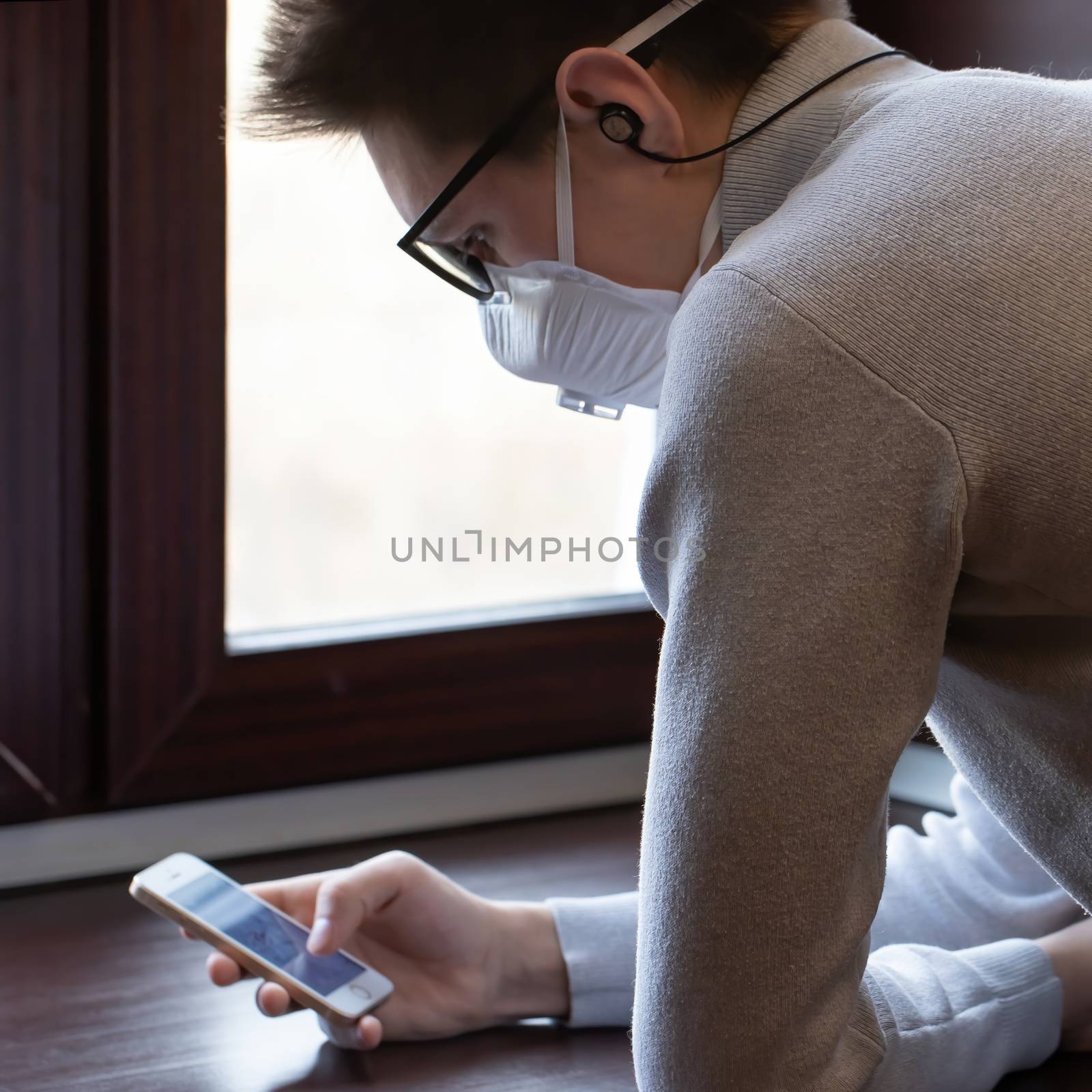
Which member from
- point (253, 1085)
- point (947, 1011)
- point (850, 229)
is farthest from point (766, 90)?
point (253, 1085)

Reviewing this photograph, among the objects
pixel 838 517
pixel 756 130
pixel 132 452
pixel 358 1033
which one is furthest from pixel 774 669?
pixel 132 452

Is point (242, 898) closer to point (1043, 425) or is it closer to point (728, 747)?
point (728, 747)

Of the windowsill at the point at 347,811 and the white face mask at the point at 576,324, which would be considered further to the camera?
the windowsill at the point at 347,811

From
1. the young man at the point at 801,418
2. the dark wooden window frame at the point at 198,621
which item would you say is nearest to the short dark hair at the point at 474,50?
the young man at the point at 801,418

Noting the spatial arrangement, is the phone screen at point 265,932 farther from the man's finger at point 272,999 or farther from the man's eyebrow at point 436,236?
the man's eyebrow at point 436,236

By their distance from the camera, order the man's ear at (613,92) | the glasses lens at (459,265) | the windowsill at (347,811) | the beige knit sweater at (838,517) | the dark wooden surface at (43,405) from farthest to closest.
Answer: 1. the windowsill at (347,811)
2. the dark wooden surface at (43,405)
3. the glasses lens at (459,265)
4. the man's ear at (613,92)
5. the beige knit sweater at (838,517)

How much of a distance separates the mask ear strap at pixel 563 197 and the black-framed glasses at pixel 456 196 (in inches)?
0.7

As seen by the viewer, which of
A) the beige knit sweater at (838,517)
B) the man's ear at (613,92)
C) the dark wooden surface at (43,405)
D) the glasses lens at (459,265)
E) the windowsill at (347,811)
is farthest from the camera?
the windowsill at (347,811)

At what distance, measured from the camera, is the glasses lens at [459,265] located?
725 millimetres

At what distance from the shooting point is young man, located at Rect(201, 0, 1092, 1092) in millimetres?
480

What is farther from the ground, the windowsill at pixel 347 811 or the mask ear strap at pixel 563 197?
the mask ear strap at pixel 563 197

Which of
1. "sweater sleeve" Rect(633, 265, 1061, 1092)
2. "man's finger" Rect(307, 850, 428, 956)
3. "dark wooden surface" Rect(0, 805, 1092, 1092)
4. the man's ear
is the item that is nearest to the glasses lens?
the man's ear

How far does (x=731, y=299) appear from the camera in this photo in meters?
0.49

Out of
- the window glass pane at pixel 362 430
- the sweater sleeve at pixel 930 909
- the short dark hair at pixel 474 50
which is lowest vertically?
the sweater sleeve at pixel 930 909
